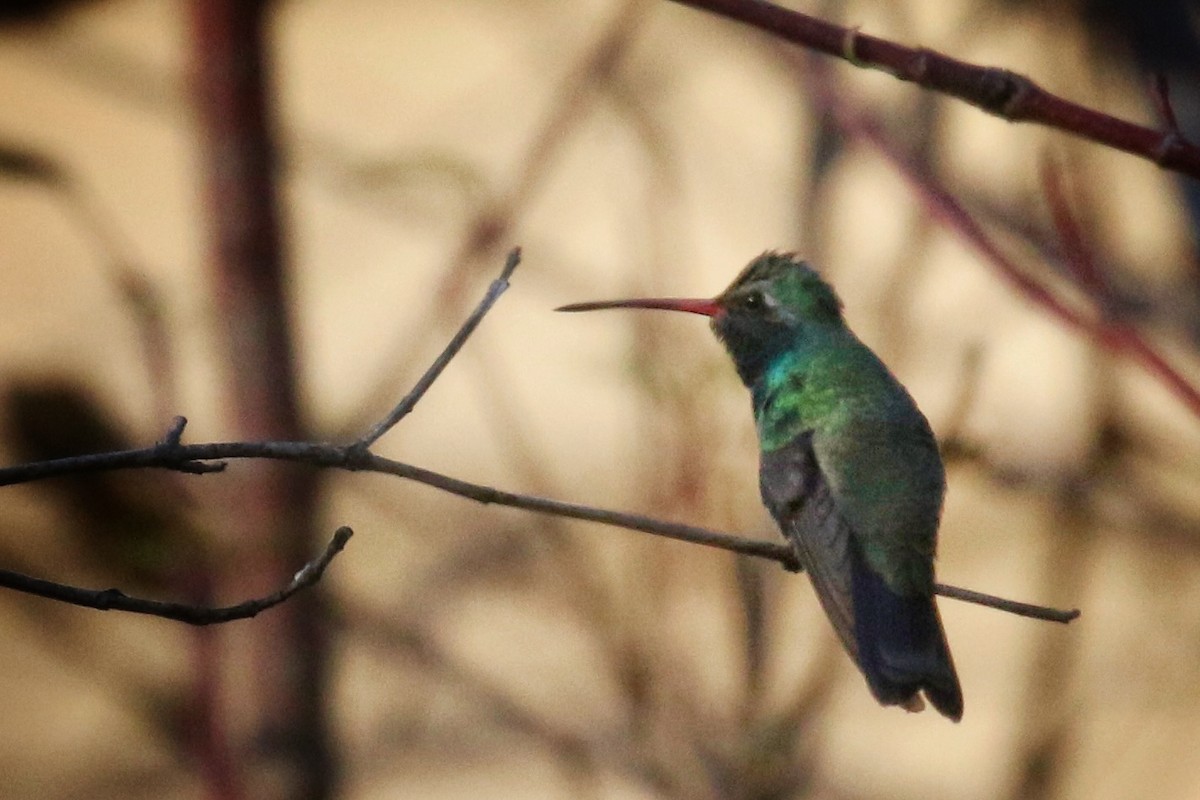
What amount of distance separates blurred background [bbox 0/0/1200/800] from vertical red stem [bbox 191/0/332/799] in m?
0.04

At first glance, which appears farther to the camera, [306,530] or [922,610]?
[306,530]

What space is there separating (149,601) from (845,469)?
1124 millimetres

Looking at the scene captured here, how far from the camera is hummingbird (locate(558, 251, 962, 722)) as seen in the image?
5.22ft

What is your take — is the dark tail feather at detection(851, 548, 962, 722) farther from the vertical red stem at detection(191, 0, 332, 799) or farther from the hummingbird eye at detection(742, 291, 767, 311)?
the vertical red stem at detection(191, 0, 332, 799)

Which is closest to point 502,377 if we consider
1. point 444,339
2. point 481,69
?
point 444,339

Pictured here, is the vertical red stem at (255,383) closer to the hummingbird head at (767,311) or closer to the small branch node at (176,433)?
the hummingbird head at (767,311)

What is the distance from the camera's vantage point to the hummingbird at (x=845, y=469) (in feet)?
5.22

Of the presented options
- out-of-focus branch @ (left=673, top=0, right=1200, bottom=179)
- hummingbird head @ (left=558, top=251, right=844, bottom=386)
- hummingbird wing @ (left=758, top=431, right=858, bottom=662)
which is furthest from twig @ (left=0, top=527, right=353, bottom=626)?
hummingbird head @ (left=558, top=251, right=844, bottom=386)

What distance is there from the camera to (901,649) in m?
1.57

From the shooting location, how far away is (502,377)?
3607 mm

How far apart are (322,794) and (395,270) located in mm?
1331

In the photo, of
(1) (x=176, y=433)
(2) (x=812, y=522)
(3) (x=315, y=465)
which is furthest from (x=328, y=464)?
(2) (x=812, y=522)

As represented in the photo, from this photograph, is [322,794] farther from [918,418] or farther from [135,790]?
[918,418]

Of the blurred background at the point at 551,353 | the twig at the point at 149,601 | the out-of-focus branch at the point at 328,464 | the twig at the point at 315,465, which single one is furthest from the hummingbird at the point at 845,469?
the blurred background at the point at 551,353
